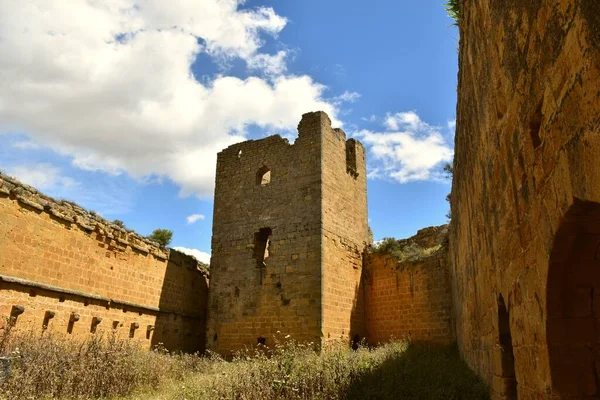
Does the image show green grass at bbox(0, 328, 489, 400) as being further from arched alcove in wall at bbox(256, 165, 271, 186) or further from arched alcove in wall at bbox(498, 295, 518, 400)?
arched alcove in wall at bbox(256, 165, 271, 186)

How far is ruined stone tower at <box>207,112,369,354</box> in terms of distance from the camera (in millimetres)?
12234

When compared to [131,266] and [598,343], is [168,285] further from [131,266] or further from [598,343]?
[598,343]

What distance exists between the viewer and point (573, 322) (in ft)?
7.47

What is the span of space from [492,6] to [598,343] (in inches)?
84.4

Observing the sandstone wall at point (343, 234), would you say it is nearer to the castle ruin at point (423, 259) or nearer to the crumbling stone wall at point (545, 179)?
the castle ruin at point (423, 259)

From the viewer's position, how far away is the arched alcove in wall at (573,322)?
84.9 inches

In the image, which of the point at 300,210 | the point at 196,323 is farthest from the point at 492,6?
the point at 196,323

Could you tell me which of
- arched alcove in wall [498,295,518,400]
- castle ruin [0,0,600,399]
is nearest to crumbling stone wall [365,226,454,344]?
castle ruin [0,0,600,399]

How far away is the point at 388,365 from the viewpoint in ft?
27.3

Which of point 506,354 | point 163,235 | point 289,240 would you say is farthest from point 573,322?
point 163,235

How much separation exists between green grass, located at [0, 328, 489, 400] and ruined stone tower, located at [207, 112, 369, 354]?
10.5 ft

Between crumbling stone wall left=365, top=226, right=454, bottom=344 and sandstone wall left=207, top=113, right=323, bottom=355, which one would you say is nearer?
sandstone wall left=207, top=113, right=323, bottom=355

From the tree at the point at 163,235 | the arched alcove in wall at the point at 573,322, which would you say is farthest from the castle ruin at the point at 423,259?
the tree at the point at 163,235

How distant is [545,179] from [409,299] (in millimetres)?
11663
